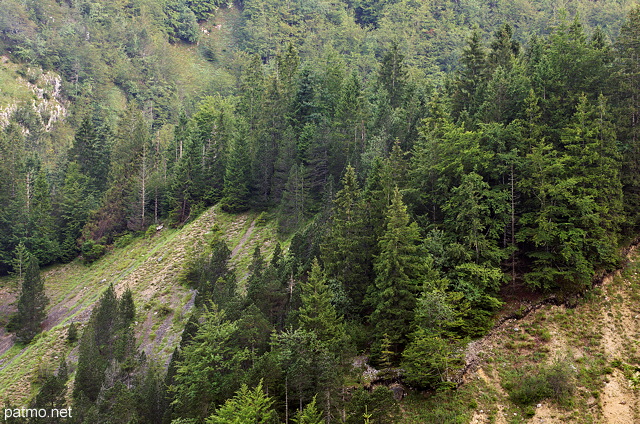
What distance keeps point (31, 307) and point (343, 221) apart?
43.5 meters

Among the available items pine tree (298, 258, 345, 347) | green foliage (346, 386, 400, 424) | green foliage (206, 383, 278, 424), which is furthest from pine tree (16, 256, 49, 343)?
green foliage (346, 386, 400, 424)

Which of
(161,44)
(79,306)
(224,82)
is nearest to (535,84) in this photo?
(79,306)

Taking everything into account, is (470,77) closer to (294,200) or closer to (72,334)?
(294,200)

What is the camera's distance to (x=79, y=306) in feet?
208

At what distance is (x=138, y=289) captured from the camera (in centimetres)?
5947

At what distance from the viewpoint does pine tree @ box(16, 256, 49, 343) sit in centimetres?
6016

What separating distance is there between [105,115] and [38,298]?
300 ft

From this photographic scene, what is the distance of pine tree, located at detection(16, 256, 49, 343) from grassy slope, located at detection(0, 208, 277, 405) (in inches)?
53.6

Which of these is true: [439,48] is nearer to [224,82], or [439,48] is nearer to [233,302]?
[224,82]

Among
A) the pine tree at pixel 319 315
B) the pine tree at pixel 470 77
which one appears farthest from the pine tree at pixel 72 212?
the pine tree at pixel 470 77

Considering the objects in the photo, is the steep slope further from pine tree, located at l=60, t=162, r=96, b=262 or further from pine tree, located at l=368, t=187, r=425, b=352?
pine tree, located at l=60, t=162, r=96, b=262

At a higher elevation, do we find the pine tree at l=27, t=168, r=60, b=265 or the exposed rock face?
the exposed rock face

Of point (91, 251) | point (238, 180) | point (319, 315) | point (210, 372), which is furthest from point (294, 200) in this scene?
point (91, 251)

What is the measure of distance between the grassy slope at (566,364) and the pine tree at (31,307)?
161 feet
